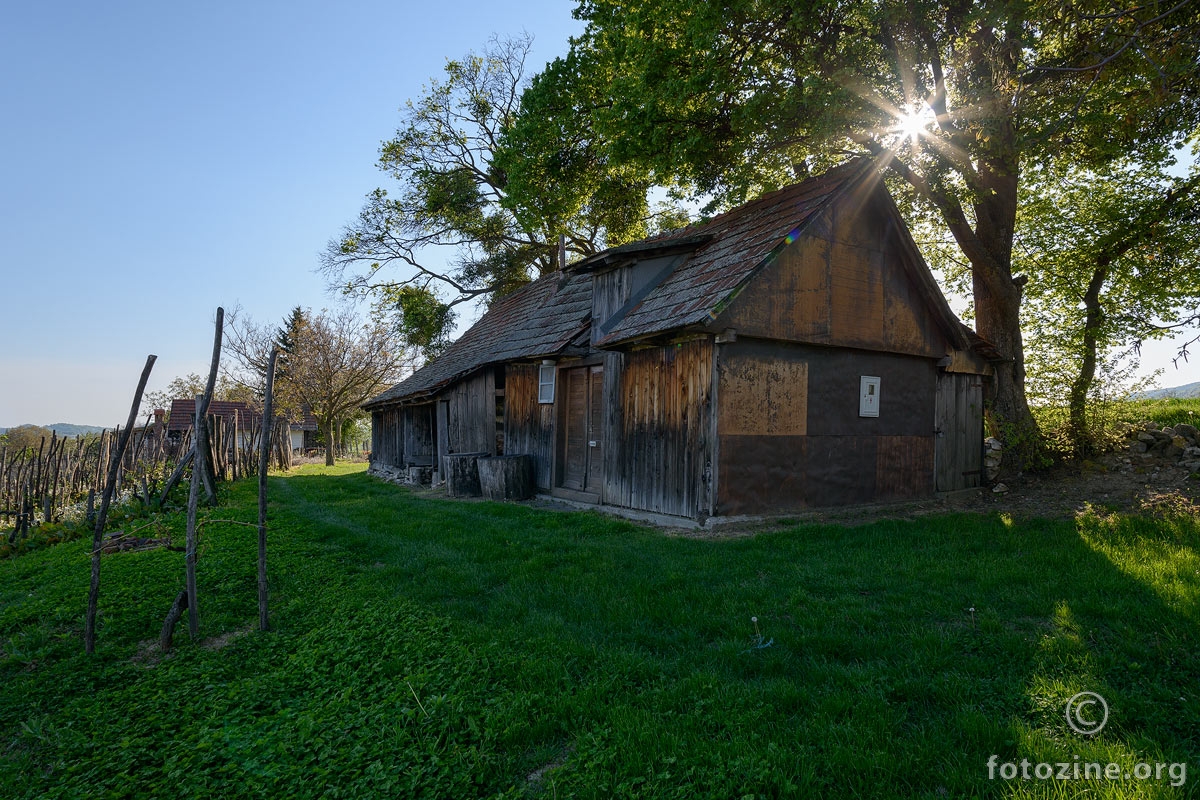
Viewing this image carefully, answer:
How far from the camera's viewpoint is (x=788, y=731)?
3301mm

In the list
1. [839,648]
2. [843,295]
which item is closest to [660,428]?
[843,295]

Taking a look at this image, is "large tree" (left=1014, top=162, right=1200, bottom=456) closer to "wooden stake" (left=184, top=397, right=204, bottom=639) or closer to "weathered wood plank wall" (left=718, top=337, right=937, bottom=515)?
"weathered wood plank wall" (left=718, top=337, right=937, bottom=515)

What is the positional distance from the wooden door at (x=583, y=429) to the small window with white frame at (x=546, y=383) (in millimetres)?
288

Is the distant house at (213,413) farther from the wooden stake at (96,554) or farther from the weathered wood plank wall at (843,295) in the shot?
the weathered wood plank wall at (843,295)

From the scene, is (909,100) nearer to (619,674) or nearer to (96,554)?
(619,674)

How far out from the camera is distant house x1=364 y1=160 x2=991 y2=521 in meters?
9.36

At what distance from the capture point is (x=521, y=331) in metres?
16.1

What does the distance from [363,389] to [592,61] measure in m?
30.8

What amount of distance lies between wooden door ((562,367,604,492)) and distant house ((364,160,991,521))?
4 cm

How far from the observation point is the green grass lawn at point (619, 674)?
3.04 meters

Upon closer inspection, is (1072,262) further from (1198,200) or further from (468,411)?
(468,411)

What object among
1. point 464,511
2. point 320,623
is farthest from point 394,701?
point 464,511

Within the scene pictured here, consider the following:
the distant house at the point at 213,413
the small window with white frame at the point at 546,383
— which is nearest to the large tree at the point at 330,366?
the distant house at the point at 213,413

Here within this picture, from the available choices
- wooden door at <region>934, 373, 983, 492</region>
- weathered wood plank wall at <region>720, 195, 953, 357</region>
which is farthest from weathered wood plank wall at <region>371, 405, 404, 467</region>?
wooden door at <region>934, 373, 983, 492</region>
